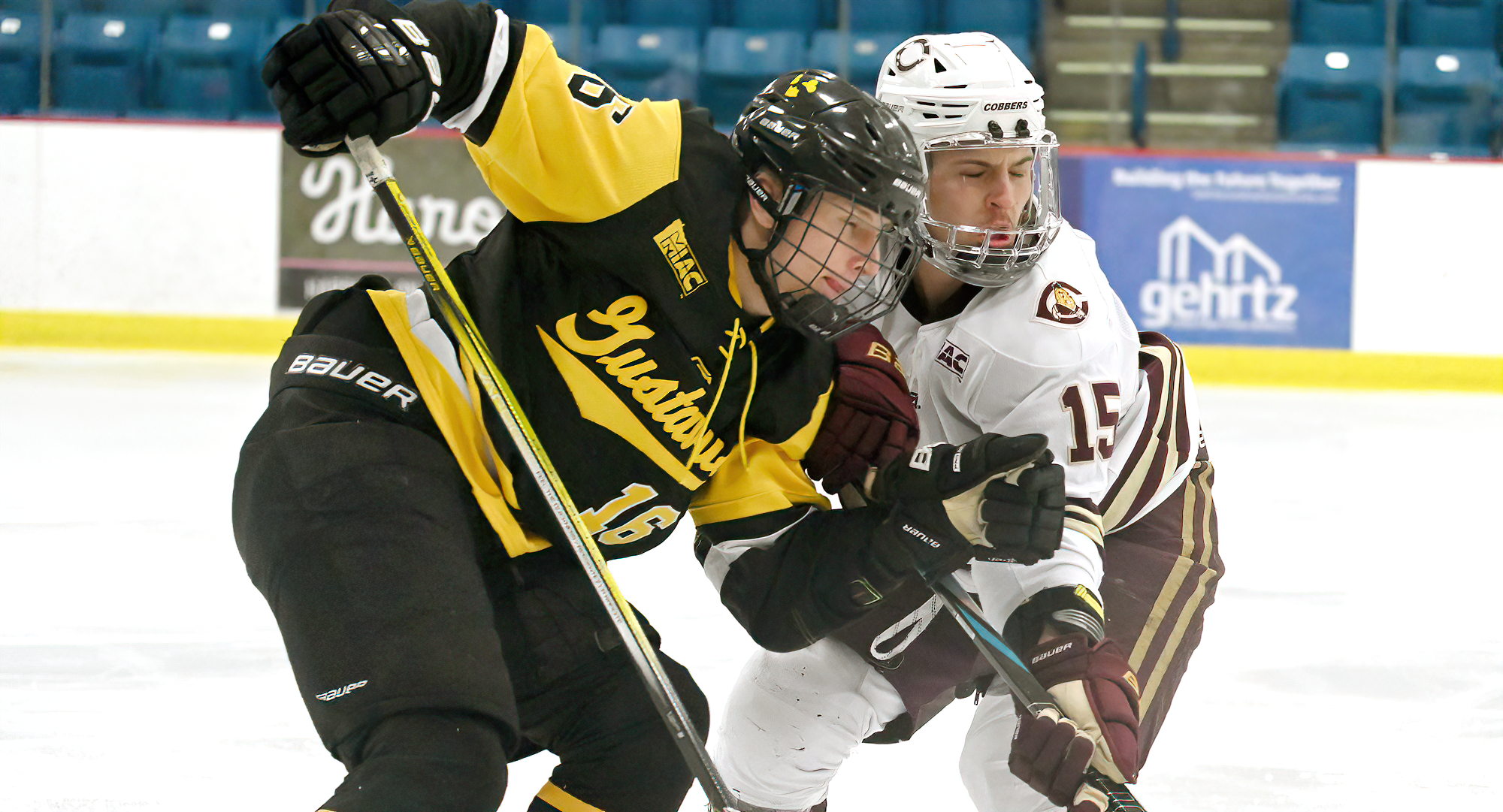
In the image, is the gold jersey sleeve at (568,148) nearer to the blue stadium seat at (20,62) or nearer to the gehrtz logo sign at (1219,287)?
the gehrtz logo sign at (1219,287)

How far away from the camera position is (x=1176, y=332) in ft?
22.1

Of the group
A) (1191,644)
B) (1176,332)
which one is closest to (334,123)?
(1191,644)

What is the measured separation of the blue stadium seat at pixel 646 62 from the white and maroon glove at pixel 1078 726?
19.8 ft

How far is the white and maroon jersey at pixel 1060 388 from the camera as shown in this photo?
1.77 meters

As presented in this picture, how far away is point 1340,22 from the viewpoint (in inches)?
299

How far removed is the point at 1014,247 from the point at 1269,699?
1252 millimetres

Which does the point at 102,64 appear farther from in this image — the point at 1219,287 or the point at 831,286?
the point at 831,286

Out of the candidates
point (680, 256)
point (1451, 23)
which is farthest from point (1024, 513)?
point (1451, 23)

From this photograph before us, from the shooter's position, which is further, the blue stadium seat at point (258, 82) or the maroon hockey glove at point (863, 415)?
the blue stadium seat at point (258, 82)

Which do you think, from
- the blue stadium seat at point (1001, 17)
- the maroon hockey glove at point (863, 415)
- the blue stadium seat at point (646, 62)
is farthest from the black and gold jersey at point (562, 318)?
the blue stadium seat at point (1001, 17)

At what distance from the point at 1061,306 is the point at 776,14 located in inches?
255

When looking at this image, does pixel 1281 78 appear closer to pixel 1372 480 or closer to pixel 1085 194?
pixel 1085 194

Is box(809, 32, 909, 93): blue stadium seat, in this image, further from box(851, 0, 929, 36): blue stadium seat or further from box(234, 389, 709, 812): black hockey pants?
box(234, 389, 709, 812): black hockey pants

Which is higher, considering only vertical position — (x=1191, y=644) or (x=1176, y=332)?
(x=1191, y=644)
